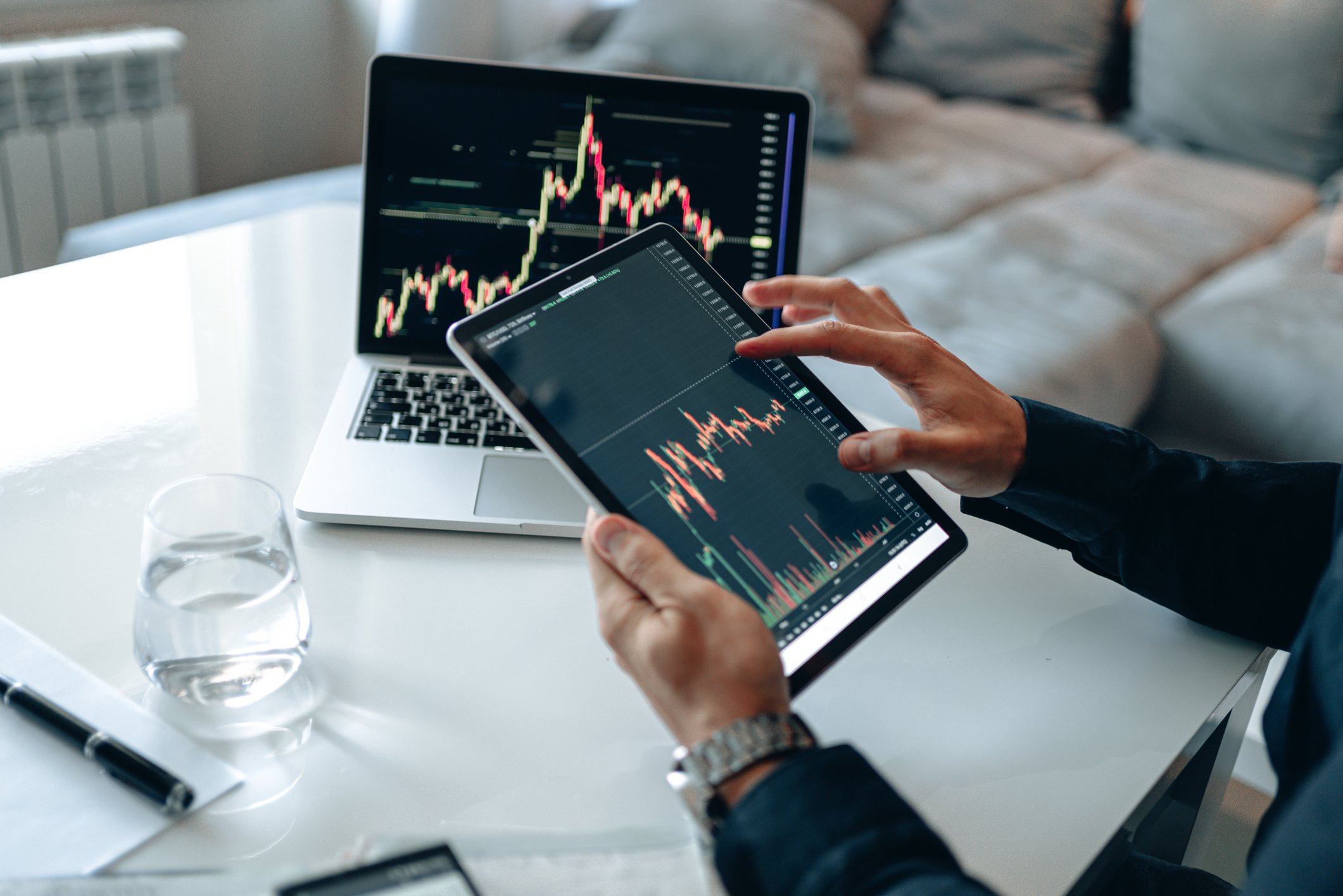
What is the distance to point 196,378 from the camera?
969mm

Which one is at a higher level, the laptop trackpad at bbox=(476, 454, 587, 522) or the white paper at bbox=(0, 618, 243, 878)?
the laptop trackpad at bbox=(476, 454, 587, 522)

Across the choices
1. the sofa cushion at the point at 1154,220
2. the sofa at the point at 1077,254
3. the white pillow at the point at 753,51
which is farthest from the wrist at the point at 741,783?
the white pillow at the point at 753,51

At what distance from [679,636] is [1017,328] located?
134 centimetres

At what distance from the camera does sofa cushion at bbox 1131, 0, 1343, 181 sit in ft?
7.39

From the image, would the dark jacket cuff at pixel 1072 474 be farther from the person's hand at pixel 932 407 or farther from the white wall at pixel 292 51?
the white wall at pixel 292 51

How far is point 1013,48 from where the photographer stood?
2.67 m

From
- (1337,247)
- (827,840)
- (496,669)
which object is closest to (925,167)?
(1337,247)

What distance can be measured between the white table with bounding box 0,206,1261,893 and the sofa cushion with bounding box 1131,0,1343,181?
1.92 meters

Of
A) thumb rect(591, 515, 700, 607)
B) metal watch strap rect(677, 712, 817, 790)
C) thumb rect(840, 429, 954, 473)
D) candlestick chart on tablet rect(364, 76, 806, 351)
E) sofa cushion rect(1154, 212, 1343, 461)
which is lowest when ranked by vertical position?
sofa cushion rect(1154, 212, 1343, 461)

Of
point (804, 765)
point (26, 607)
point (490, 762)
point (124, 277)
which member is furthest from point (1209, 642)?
point (124, 277)

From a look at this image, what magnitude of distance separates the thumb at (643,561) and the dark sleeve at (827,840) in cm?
11

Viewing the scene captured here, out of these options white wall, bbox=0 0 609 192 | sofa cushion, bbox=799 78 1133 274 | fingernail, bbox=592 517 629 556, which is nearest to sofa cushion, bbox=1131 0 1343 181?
sofa cushion, bbox=799 78 1133 274

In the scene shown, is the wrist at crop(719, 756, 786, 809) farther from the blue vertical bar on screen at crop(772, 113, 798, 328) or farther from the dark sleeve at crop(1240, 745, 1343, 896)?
the blue vertical bar on screen at crop(772, 113, 798, 328)

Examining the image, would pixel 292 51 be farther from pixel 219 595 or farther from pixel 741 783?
pixel 741 783
